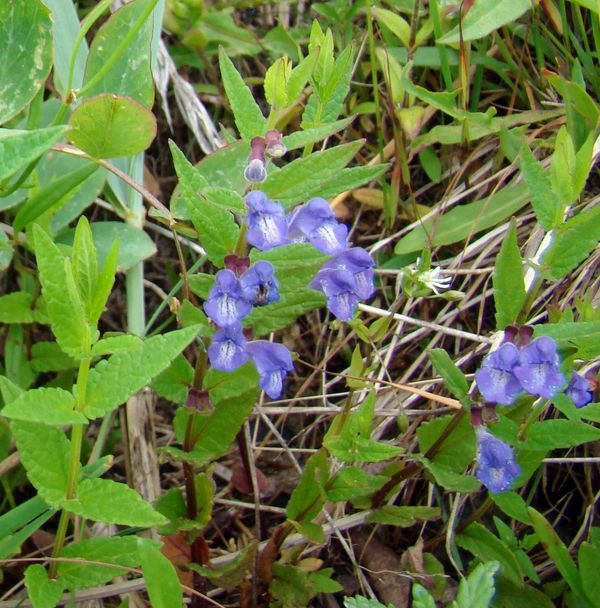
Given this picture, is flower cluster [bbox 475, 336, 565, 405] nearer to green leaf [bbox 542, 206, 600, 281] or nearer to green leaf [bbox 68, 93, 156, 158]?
green leaf [bbox 542, 206, 600, 281]

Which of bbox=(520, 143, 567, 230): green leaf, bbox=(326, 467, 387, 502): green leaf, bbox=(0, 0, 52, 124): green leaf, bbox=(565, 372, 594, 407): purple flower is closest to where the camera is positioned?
bbox=(520, 143, 567, 230): green leaf

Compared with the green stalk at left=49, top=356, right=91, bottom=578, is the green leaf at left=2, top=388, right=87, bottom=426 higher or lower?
higher

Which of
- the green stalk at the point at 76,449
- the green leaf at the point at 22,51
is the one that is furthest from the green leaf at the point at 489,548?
the green leaf at the point at 22,51

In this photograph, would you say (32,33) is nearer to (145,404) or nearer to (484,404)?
(145,404)

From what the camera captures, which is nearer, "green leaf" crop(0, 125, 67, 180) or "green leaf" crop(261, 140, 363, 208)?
"green leaf" crop(0, 125, 67, 180)

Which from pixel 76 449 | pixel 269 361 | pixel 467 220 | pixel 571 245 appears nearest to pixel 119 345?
pixel 76 449

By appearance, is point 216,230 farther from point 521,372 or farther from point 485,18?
point 485,18

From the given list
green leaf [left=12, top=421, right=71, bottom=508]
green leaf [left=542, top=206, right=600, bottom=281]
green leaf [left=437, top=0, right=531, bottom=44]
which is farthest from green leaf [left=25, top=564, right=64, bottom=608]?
green leaf [left=437, top=0, right=531, bottom=44]
